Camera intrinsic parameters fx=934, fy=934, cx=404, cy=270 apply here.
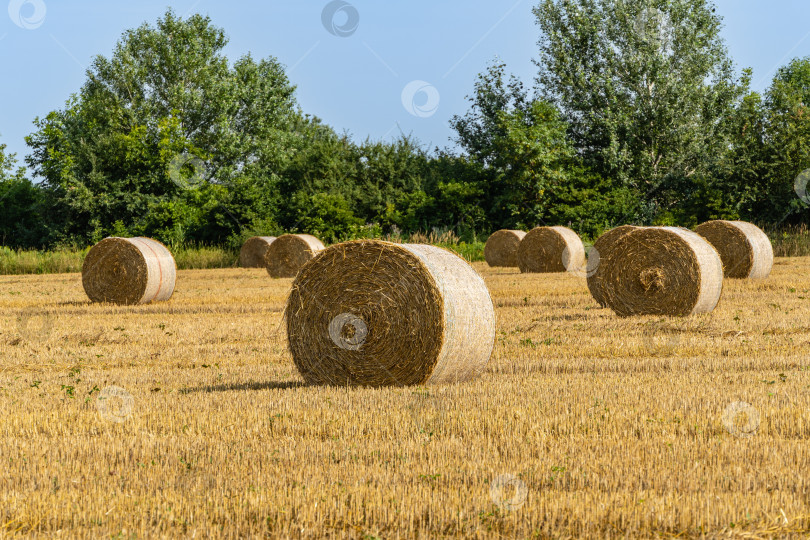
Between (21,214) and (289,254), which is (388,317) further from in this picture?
(21,214)

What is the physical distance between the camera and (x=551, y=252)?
27.9 metres

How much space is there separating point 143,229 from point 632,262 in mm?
31080

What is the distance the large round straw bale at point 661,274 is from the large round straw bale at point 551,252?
11.9 m

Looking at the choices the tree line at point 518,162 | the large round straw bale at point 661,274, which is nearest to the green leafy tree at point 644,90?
the tree line at point 518,162

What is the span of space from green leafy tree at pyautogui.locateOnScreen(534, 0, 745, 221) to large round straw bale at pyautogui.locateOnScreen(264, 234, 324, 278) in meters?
17.0

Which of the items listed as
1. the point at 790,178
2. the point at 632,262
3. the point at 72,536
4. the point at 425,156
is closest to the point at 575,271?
the point at 632,262

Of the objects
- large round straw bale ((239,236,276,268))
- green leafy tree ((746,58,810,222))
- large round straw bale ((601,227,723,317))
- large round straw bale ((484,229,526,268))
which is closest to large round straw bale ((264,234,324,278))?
large round straw bale ((239,236,276,268))

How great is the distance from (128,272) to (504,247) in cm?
1560

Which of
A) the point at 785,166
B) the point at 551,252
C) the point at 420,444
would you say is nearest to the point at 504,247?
the point at 551,252

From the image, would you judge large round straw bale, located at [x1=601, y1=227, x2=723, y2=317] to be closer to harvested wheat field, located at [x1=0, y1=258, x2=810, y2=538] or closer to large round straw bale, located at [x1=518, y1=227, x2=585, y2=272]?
harvested wheat field, located at [x1=0, y1=258, x2=810, y2=538]

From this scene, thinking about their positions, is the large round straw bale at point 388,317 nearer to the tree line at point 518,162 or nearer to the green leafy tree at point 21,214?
the tree line at point 518,162

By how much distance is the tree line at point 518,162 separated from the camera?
39.3 meters

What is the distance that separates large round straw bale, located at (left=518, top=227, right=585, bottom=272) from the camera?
90.9ft

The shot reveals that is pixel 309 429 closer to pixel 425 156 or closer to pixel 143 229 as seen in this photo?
pixel 143 229
